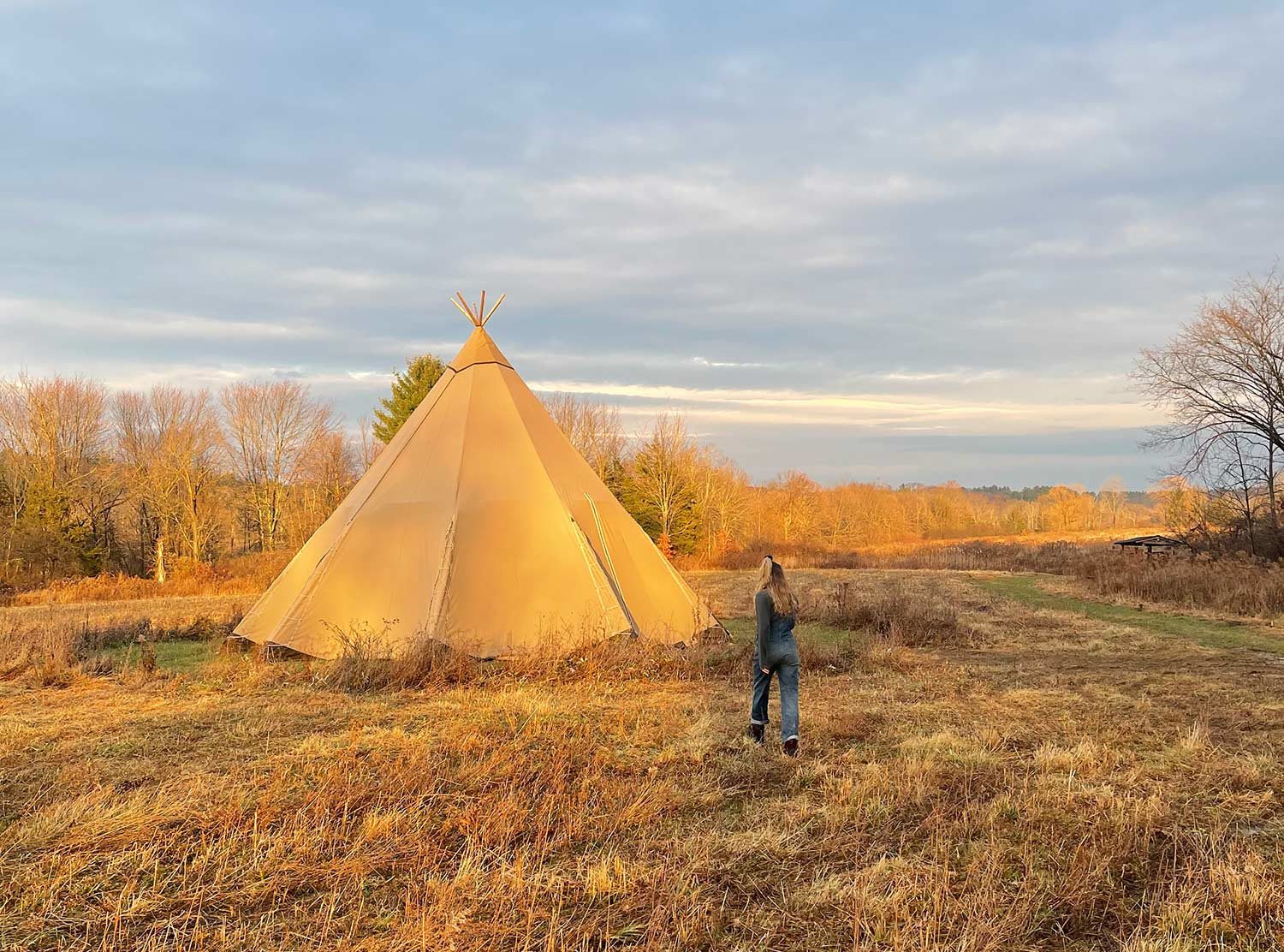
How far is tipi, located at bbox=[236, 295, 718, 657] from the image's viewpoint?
330 inches

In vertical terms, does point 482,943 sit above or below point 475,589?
below

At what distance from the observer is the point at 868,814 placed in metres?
4.06

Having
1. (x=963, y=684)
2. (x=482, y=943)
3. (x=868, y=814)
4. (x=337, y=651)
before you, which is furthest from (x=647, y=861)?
(x=337, y=651)

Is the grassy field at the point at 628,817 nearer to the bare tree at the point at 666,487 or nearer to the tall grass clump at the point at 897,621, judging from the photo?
the tall grass clump at the point at 897,621

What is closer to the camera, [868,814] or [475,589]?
[868,814]

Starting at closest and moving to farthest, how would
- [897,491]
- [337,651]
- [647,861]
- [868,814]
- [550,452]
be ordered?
[647,861] < [868,814] < [337,651] < [550,452] < [897,491]

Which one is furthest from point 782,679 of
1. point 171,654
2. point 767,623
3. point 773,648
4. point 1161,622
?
point 1161,622

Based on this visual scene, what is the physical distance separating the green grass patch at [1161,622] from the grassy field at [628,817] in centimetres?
429

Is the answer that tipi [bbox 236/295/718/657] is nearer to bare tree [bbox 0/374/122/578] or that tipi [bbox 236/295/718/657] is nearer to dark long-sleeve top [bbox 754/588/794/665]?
dark long-sleeve top [bbox 754/588/794/665]

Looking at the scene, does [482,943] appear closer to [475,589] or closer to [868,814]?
[868,814]

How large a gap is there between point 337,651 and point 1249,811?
760cm

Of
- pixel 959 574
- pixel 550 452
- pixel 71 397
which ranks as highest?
pixel 71 397

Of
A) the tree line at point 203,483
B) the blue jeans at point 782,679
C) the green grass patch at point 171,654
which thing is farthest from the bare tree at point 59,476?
the blue jeans at point 782,679

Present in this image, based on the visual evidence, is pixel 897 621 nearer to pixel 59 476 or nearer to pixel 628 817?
pixel 628 817
